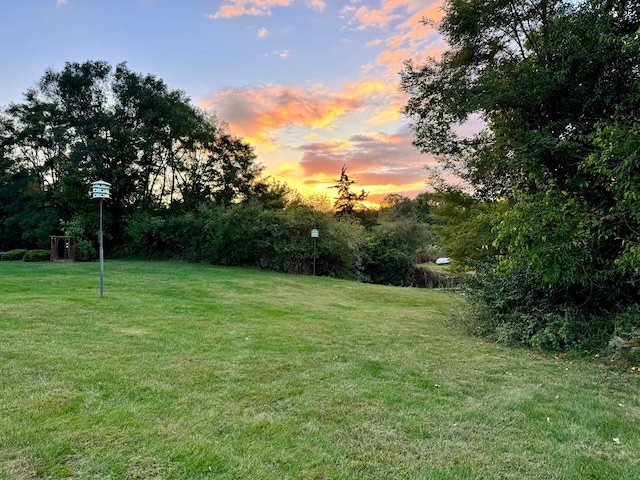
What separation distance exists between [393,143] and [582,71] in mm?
9214

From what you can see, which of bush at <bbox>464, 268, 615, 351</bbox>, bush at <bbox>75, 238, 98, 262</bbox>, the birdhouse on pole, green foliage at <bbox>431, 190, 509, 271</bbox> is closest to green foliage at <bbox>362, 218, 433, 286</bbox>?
green foliage at <bbox>431, 190, 509, 271</bbox>

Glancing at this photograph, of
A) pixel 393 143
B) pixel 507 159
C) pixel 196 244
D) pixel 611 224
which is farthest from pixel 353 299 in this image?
pixel 196 244

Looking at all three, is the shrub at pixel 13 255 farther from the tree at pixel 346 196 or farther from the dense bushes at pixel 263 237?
the tree at pixel 346 196

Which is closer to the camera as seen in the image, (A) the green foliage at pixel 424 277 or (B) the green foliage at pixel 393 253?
(B) the green foliage at pixel 393 253

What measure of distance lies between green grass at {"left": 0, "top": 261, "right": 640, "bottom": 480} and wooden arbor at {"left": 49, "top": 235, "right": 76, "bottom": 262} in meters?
11.9

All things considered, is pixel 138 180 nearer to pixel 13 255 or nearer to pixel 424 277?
pixel 13 255

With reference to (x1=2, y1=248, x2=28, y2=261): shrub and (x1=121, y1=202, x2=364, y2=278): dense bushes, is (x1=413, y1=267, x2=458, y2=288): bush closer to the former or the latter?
(x1=121, y1=202, x2=364, y2=278): dense bushes

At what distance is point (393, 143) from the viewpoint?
13633mm

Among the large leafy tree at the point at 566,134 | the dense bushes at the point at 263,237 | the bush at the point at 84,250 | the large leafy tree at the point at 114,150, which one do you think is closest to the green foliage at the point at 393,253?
the dense bushes at the point at 263,237

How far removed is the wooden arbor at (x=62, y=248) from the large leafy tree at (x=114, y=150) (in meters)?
1.14

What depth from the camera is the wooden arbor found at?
1494 cm

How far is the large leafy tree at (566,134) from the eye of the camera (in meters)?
3.87

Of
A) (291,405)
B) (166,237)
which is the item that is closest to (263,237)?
(166,237)

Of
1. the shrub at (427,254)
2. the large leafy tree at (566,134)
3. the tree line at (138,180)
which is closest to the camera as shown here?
the large leafy tree at (566,134)
